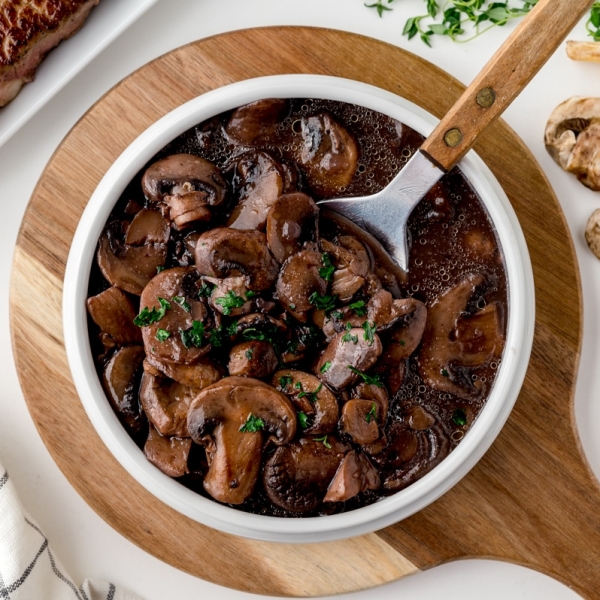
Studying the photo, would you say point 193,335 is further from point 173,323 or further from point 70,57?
point 70,57

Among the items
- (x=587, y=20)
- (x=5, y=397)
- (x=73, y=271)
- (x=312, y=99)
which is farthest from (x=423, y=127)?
(x=5, y=397)

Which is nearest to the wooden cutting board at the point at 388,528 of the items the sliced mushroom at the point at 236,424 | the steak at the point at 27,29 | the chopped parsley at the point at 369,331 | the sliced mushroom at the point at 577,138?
the sliced mushroom at the point at 577,138

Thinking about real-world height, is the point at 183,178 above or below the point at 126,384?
above

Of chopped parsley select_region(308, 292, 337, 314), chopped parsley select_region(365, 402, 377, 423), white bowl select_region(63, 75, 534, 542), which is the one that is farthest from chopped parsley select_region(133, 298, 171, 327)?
chopped parsley select_region(365, 402, 377, 423)

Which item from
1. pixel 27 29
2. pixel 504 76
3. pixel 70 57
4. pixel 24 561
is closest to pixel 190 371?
pixel 24 561

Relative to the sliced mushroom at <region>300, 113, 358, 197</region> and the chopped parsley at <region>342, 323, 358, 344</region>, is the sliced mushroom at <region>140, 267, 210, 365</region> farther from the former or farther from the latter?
the sliced mushroom at <region>300, 113, 358, 197</region>
